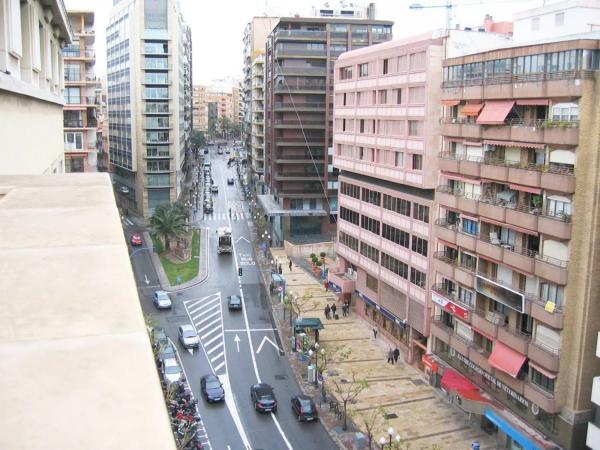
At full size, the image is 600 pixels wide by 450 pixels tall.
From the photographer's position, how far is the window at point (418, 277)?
40.7 m

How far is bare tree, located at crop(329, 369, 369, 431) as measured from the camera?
3572 centimetres

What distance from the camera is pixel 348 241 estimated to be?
5288 centimetres

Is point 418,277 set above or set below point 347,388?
above

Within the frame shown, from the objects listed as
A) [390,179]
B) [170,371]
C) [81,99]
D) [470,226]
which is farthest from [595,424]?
[81,99]

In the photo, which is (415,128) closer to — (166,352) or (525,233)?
(525,233)

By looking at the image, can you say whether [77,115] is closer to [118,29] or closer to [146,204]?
[146,204]

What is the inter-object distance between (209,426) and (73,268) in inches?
1296

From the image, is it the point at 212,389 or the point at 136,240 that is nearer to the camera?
the point at 212,389

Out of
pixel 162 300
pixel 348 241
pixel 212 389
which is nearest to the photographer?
pixel 212 389

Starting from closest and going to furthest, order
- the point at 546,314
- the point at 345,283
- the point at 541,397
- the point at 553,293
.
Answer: the point at 546,314 → the point at 553,293 → the point at 541,397 → the point at 345,283

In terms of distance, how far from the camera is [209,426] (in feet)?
115

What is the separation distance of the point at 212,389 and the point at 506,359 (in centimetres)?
1606

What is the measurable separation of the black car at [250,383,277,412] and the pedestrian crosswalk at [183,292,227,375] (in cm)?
445

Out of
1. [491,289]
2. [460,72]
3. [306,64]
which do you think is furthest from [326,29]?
[491,289]
